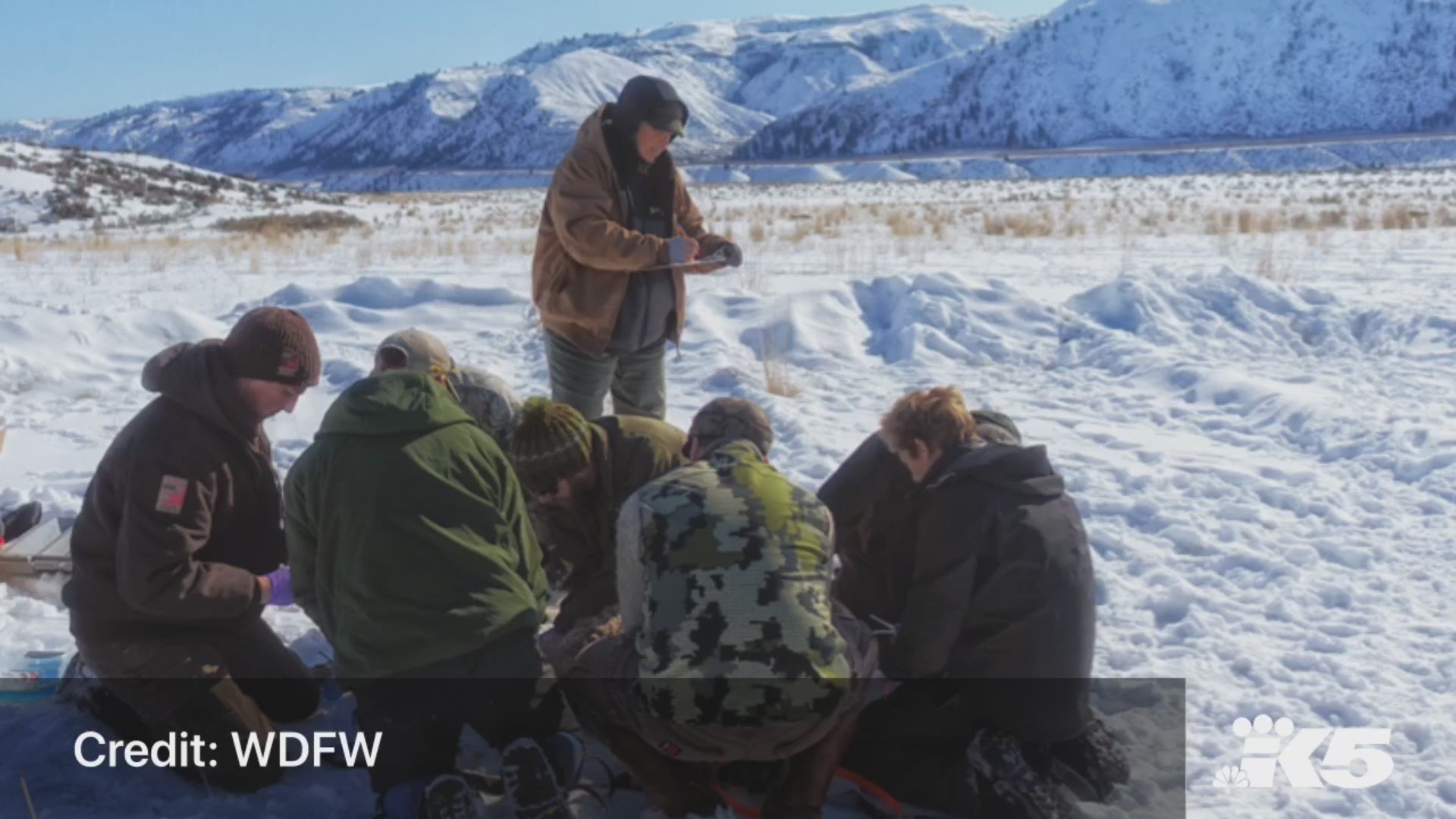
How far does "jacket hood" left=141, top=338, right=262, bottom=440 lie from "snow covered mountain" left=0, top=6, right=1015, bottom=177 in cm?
10549

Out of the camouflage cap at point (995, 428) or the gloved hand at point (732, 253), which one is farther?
the gloved hand at point (732, 253)

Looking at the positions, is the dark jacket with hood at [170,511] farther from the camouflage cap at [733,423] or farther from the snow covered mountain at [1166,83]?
the snow covered mountain at [1166,83]

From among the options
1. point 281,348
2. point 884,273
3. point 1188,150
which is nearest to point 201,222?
point 884,273

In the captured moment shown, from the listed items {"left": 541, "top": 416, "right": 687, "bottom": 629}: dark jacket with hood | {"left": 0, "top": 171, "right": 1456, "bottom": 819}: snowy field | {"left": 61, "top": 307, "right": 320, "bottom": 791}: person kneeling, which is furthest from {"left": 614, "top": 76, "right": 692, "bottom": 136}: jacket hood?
{"left": 0, "top": 171, "right": 1456, "bottom": 819}: snowy field

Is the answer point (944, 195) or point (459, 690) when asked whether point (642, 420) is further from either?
point (944, 195)

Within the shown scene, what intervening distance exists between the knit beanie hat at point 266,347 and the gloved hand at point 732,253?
6.29 feet

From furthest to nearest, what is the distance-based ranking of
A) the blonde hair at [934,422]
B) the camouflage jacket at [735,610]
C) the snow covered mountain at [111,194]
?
the snow covered mountain at [111,194] → the blonde hair at [934,422] → the camouflage jacket at [735,610]

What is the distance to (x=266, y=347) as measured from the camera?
2881 millimetres

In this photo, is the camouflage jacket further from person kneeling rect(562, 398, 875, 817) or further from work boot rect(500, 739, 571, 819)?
work boot rect(500, 739, 571, 819)

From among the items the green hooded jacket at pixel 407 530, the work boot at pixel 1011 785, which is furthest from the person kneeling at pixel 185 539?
the work boot at pixel 1011 785

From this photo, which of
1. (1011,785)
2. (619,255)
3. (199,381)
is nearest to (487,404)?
(619,255)

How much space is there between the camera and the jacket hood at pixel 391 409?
8.48ft

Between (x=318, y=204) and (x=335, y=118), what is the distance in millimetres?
138721

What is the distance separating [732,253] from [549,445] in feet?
5.44
